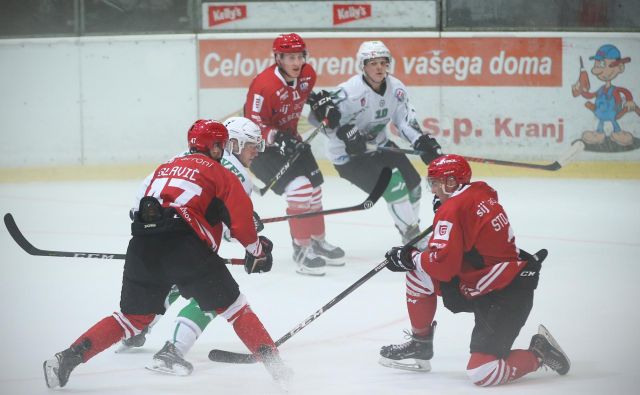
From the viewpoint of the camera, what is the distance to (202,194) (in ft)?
11.7

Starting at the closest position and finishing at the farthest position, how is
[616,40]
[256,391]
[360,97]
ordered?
[256,391]
[360,97]
[616,40]

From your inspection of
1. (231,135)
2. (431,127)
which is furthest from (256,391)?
(431,127)

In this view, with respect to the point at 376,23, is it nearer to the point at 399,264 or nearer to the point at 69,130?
the point at 69,130

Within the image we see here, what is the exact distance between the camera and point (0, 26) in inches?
323

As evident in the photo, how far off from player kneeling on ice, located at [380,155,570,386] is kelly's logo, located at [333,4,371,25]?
4.64 metres

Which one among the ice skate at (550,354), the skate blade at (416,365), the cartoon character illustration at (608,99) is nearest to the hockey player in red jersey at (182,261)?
the skate blade at (416,365)

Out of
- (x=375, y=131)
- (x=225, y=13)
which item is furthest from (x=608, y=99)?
(x=225, y=13)

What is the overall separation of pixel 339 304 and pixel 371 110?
1.48 metres

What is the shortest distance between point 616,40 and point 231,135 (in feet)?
14.8

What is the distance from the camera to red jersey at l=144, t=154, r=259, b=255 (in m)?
3.57

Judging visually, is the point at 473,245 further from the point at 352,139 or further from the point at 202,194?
the point at 352,139

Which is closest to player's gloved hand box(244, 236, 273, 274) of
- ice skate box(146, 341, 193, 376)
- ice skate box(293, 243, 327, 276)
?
ice skate box(146, 341, 193, 376)

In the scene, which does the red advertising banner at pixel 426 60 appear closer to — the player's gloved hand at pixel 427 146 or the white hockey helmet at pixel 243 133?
the player's gloved hand at pixel 427 146

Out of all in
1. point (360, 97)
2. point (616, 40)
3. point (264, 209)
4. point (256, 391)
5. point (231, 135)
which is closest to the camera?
point (256, 391)
